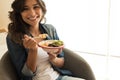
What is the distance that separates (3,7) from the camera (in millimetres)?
2924

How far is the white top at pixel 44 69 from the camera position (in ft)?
4.38

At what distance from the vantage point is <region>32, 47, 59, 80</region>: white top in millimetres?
1334

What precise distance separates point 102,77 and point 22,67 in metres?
1.17

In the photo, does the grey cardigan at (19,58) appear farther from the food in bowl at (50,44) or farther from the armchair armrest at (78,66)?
the armchair armrest at (78,66)

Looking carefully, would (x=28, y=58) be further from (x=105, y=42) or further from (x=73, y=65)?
(x=105, y=42)

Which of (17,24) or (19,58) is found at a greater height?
(17,24)

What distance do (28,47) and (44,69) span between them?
0.21 metres

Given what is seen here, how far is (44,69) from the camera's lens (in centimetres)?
135

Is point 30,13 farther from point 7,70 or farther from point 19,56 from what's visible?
point 7,70

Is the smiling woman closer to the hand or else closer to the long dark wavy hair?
the long dark wavy hair

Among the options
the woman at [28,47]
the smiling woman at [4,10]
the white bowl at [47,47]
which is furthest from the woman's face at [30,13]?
the smiling woman at [4,10]

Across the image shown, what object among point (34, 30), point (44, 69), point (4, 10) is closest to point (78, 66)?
point (44, 69)

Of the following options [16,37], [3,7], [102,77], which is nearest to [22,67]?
[16,37]

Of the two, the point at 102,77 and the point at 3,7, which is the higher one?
the point at 3,7
